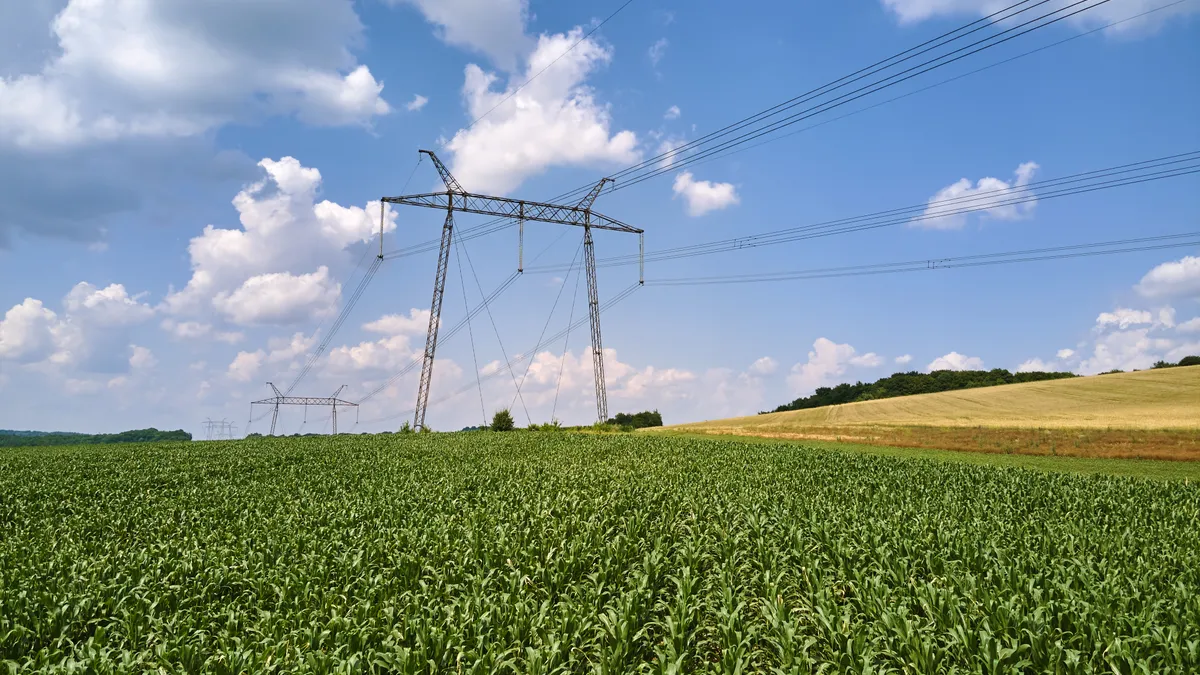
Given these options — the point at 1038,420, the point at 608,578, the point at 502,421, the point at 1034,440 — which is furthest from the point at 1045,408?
the point at 608,578

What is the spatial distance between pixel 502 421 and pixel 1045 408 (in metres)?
55.7

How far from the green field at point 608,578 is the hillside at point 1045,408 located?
35915 millimetres

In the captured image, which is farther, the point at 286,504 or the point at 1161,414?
the point at 1161,414

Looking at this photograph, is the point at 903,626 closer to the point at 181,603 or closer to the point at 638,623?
the point at 638,623

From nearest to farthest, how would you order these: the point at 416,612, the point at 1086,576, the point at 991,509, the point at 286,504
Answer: the point at 416,612 < the point at 1086,576 < the point at 991,509 < the point at 286,504

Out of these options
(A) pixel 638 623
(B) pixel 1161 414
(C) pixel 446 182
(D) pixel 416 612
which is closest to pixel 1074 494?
(A) pixel 638 623

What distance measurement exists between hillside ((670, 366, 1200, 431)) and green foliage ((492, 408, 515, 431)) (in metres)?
19.0

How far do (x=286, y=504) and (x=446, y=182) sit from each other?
3334cm

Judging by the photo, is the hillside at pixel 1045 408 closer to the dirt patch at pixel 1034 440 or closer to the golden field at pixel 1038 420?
the golden field at pixel 1038 420

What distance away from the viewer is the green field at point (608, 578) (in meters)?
7.23

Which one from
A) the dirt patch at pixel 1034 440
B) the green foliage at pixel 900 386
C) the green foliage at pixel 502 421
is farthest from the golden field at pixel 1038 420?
the green foliage at pixel 900 386

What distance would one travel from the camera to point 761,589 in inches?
388

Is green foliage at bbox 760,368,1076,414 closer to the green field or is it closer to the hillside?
the hillside

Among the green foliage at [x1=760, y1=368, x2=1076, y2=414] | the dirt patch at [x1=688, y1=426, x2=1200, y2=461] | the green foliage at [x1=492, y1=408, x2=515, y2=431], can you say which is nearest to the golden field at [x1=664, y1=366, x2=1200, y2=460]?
the dirt patch at [x1=688, y1=426, x2=1200, y2=461]
